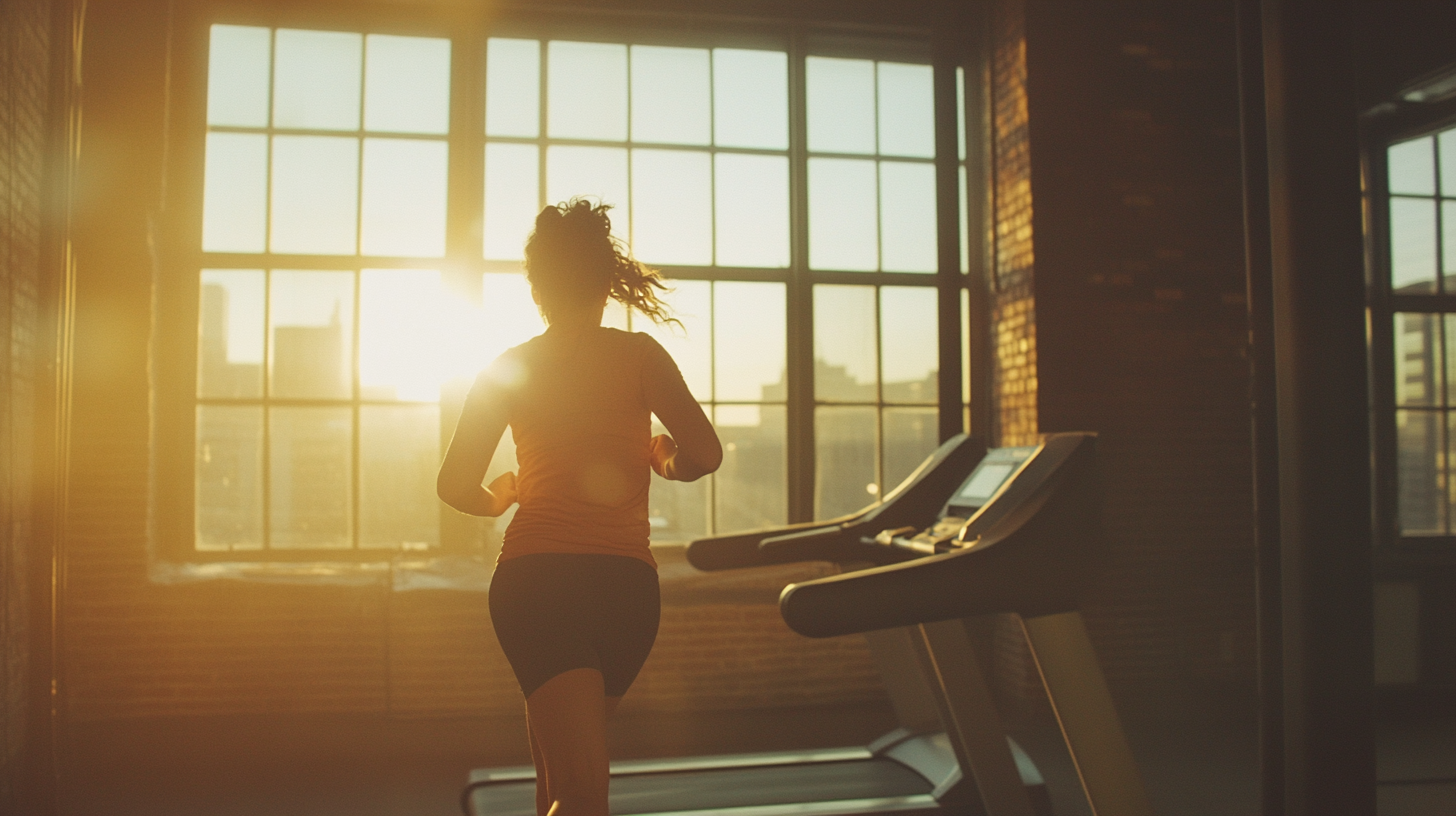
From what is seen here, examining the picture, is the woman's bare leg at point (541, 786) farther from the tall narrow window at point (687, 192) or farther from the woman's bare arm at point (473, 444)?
the tall narrow window at point (687, 192)

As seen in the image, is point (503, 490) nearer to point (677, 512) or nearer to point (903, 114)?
point (677, 512)

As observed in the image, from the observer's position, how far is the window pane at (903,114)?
4512mm

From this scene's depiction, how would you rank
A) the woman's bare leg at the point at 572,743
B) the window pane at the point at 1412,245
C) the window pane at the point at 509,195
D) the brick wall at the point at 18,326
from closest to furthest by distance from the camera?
the woman's bare leg at the point at 572,743 < the brick wall at the point at 18,326 < the window pane at the point at 509,195 < the window pane at the point at 1412,245

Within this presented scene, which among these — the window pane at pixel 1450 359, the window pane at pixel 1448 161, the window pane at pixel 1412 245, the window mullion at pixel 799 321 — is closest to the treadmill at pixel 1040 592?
the window mullion at pixel 799 321

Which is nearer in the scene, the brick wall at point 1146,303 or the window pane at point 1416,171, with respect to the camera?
the brick wall at point 1146,303

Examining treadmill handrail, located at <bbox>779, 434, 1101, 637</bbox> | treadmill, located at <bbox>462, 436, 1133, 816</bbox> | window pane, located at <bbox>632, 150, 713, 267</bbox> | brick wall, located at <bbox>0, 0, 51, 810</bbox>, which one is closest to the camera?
treadmill handrail, located at <bbox>779, 434, 1101, 637</bbox>

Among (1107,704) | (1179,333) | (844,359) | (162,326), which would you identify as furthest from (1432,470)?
(162,326)

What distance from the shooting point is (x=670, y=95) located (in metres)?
4.36

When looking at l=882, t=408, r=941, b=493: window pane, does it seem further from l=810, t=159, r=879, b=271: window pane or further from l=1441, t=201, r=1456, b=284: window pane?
l=1441, t=201, r=1456, b=284: window pane

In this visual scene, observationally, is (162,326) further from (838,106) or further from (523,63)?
(838,106)

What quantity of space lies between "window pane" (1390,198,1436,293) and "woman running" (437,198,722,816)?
4444 mm

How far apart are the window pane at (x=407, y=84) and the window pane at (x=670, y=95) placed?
2.68 ft

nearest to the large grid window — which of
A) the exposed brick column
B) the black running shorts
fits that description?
the exposed brick column

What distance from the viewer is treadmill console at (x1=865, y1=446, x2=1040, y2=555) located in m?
2.50
